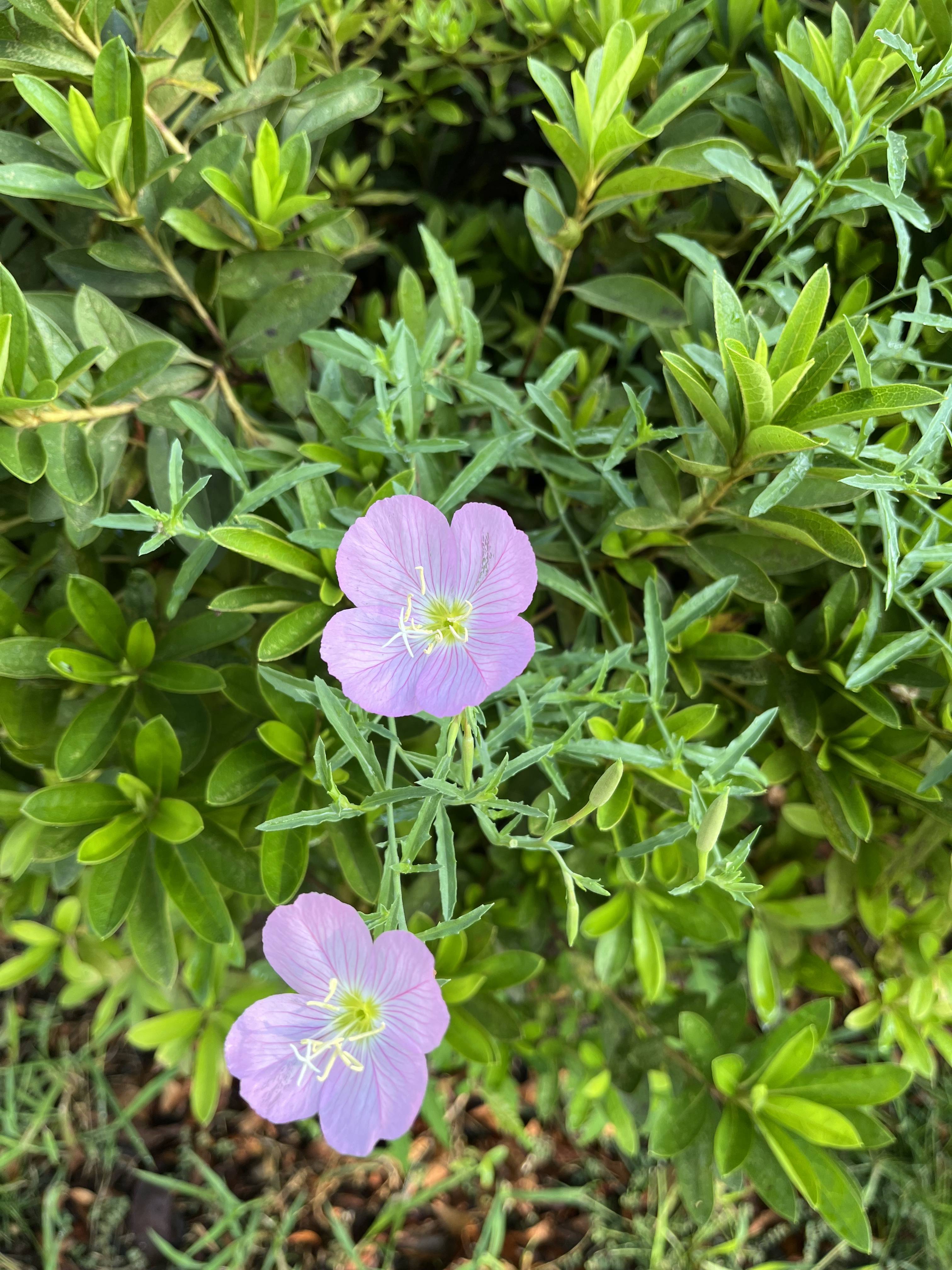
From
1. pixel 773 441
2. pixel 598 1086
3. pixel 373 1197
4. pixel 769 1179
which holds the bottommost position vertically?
pixel 373 1197

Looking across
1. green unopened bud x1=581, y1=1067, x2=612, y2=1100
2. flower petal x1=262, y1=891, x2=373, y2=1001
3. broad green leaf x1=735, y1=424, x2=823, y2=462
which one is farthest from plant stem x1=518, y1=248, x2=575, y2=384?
green unopened bud x1=581, y1=1067, x2=612, y2=1100

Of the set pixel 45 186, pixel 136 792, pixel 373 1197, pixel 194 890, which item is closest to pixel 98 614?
pixel 136 792

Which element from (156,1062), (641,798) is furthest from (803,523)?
(156,1062)

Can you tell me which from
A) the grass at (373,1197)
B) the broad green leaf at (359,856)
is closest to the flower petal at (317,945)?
the broad green leaf at (359,856)

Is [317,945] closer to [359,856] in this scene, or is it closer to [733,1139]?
[359,856]

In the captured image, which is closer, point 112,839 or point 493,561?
point 493,561

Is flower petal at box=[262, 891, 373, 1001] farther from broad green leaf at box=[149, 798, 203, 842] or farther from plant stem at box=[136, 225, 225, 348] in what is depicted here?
plant stem at box=[136, 225, 225, 348]

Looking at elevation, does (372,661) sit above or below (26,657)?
above
